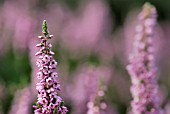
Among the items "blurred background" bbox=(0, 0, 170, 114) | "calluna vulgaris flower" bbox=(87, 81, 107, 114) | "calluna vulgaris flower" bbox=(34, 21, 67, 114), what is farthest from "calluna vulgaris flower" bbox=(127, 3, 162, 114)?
"calluna vulgaris flower" bbox=(34, 21, 67, 114)

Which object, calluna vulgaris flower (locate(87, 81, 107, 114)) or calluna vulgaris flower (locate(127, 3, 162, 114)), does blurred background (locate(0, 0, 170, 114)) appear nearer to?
calluna vulgaris flower (locate(127, 3, 162, 114))

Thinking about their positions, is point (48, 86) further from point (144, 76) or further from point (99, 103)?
point (144, 76)

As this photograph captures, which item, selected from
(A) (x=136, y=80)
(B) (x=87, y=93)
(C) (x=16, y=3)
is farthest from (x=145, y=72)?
(C) (x=16, y=3)

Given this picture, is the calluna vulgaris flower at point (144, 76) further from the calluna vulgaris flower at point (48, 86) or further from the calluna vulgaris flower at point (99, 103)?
the calluna vulgaris flower at point (48, 86)

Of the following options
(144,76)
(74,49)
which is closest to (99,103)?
(144,76)

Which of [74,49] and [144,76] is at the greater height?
[74,49]
